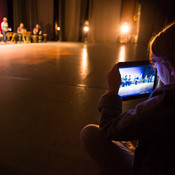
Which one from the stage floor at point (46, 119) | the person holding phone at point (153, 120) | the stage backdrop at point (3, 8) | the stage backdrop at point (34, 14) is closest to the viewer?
the person holding phone at point (153, 120)

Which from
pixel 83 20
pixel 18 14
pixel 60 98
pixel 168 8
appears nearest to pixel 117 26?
pixel 83 20

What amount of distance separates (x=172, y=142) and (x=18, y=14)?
38.1 feet

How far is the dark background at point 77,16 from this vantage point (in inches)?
415

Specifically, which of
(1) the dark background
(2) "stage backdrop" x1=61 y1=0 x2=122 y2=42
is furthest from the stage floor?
(2) "stage backdrop" x1=61 y1=0 x2=122 y2=42

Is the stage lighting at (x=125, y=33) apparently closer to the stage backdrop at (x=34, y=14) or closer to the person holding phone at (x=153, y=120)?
the stage backdrop at (x=34, y=14)

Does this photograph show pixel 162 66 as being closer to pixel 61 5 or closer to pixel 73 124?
pixel 73 124

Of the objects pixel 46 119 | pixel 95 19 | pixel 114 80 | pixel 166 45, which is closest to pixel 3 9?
pixel 95 19

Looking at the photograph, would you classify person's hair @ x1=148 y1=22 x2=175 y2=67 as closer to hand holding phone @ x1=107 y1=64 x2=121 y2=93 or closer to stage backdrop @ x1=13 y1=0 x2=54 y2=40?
hand holding phone @ x1=107 y1=64 x2=121 y2=93

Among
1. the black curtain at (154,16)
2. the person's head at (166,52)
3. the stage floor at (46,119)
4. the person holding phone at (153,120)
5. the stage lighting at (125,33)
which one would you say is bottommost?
the stage floor at (46,119)

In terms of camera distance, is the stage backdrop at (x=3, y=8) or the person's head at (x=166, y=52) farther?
the stage backdrop at (x=3, y=8)

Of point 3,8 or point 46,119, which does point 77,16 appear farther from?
point 46,119

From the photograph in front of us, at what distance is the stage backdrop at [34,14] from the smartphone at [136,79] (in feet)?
36.6

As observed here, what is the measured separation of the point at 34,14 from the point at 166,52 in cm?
1170

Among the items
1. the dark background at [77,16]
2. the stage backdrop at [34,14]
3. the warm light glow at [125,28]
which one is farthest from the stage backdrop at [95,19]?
the stage backdrop at [34,14]
